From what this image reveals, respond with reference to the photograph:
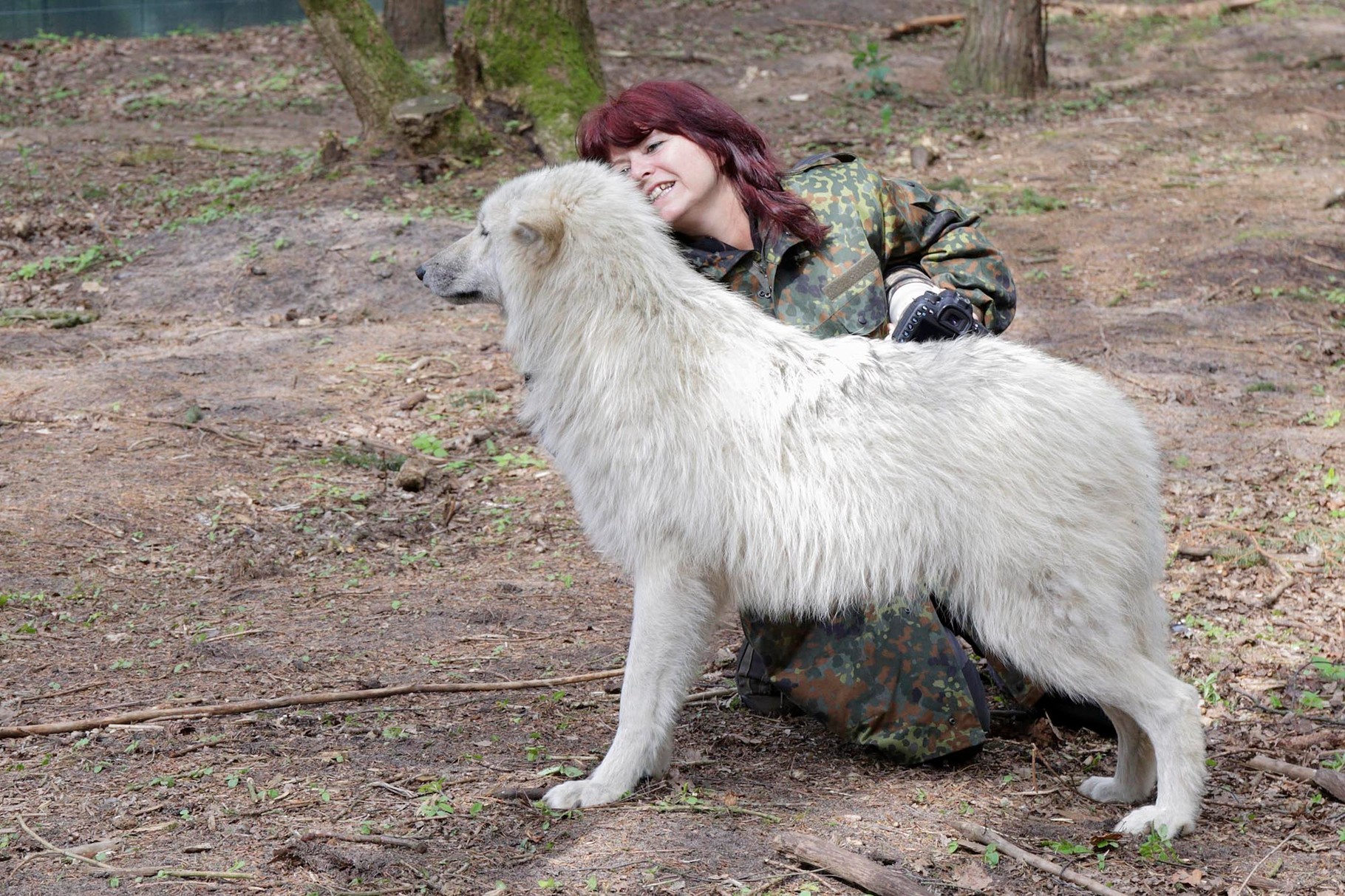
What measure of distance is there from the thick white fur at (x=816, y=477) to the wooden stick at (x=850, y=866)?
0.51 m

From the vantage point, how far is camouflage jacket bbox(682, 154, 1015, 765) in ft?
11.5

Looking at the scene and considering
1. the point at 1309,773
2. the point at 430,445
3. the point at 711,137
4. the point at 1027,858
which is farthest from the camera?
the point at 430,445

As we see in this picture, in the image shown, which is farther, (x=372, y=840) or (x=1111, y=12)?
(x=1111, y=12)

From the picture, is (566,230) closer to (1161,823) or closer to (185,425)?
(1161,823)

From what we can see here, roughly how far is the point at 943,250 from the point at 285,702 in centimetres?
251

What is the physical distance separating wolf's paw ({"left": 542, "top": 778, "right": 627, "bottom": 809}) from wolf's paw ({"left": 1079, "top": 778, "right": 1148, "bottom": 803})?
51.1 inches

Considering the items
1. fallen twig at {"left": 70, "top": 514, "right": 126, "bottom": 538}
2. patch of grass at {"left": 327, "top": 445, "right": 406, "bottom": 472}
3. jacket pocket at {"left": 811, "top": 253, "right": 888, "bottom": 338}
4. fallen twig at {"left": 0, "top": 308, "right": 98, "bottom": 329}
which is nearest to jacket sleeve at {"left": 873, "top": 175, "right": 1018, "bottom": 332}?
jacket pocket at {"left": 811, "top": 253, "right": 888, "bottom": 338}

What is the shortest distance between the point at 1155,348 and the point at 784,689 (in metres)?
4.40

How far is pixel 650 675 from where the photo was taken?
3.22 m

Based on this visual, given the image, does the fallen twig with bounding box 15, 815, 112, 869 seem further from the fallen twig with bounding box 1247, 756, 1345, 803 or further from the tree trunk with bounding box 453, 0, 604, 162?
the tree trunk with bounding box 453, 0, 604, 162

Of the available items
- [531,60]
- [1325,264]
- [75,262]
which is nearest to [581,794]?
[1325,264]

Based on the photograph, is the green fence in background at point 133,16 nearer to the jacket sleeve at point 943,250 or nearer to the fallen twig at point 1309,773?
the jacket sleeve at point 943,250

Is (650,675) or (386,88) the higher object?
(386,88)

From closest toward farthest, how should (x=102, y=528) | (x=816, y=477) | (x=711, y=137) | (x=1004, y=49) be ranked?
(x=816, y=477) → (x=711, y=137) → (x=102, y=528) → (x=1004, y=49)
